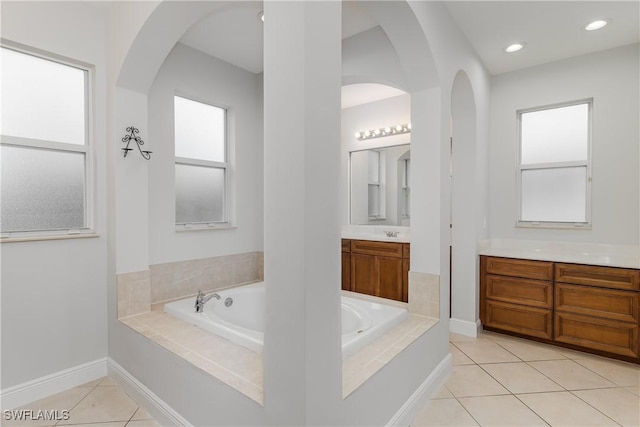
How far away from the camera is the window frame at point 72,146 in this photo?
1.99m

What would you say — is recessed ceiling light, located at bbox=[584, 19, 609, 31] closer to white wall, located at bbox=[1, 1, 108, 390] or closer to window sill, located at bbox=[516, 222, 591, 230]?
window sill, located at bbox=[516, 222, 591, 230]

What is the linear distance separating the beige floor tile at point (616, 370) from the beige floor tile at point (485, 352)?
0.53 m

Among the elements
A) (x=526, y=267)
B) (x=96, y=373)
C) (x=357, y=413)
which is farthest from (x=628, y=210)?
(x=96, y=373)

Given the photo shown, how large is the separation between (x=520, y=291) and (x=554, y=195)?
116 cm

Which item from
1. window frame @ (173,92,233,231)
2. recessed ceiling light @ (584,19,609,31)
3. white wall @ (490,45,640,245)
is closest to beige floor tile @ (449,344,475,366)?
white wall @ (490,45,640,245)

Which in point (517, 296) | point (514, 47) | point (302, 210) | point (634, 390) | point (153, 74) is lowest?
point (634, 390)

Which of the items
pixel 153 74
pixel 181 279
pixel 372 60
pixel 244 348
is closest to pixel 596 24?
pixel 372 60

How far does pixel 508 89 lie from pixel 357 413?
353cm

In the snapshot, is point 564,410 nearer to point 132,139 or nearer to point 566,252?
point 566,252

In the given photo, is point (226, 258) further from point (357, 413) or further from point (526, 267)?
point (526, 267)

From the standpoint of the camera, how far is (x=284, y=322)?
1.19 m

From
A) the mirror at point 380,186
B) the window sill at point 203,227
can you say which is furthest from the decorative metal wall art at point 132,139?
the mirror at point 380,186

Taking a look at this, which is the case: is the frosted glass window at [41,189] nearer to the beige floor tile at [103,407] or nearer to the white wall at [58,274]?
the white wall at [58,274]

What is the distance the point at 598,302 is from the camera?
2.58m
